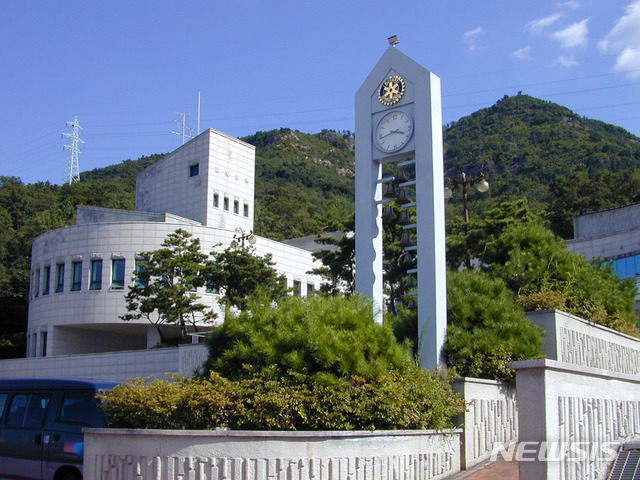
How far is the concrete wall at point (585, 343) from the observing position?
578 inches

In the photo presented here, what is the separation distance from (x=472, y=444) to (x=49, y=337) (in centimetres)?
3123

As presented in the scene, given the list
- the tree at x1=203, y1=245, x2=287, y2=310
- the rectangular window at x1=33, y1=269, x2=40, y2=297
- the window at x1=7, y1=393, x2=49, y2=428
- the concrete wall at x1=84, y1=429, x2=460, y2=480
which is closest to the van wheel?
the concrete wall at x1=84, y1=429, x2=460, y2=480

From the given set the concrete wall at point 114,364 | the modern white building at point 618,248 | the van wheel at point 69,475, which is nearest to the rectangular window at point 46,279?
the concrete wall at point 114,364

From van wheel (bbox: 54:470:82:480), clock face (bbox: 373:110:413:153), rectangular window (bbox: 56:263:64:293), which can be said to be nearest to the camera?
van wheel (bbox: 54:470:82:480)

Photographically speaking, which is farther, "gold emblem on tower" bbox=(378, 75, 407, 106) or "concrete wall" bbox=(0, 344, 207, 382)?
"concrete wall" bbox=(0, 344, 207, 382)

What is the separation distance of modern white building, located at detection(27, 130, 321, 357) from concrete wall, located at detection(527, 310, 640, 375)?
15867 mm

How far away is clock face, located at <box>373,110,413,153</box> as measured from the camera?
14.2 metres

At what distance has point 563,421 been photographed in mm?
6984

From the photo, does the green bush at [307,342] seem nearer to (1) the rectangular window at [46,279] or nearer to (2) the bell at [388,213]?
(2) the bell at [388,213]

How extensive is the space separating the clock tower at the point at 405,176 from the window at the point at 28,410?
5.92 m

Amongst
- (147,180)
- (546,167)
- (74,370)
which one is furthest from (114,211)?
(546,167)

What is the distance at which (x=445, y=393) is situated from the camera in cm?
1135

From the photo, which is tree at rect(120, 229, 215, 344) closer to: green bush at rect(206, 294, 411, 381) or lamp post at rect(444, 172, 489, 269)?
lamp post at rect(444, 172, 489, 269)

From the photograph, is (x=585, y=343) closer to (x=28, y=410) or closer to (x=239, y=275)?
(x=28, y=410)
